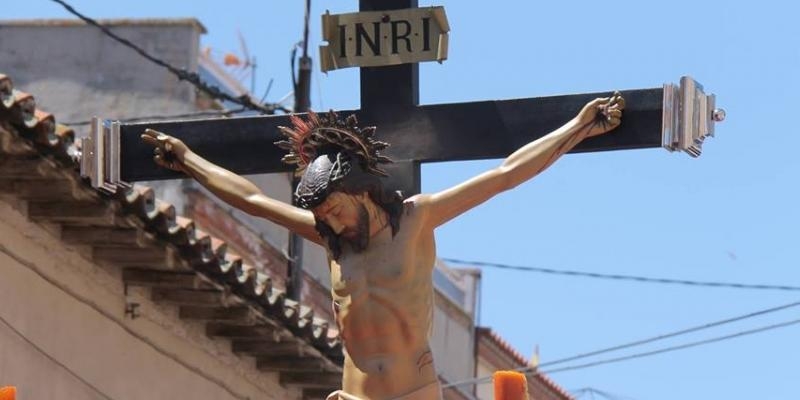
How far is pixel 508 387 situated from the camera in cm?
791

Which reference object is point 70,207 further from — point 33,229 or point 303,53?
point 303,53

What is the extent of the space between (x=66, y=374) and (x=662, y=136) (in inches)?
280

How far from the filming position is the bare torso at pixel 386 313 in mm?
7863

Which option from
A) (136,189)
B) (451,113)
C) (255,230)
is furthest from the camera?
(255,230)

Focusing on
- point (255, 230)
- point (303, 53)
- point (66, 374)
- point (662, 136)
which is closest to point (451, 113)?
point (662, 136)

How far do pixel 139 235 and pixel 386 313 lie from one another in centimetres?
629

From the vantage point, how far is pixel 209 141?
345 inches

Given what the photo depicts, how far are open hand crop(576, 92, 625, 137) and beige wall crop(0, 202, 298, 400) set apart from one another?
244 inches

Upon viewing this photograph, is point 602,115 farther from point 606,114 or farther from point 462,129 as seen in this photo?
point 462,129

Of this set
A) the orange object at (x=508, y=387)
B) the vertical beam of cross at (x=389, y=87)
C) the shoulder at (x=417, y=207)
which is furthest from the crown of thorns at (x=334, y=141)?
the orange object at (x=508, y=387)

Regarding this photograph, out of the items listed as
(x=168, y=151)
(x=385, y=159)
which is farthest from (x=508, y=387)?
(x=168, y=151)

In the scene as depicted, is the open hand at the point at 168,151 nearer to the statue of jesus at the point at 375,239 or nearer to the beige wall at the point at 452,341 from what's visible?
the statue of jesus at the point at 375,239

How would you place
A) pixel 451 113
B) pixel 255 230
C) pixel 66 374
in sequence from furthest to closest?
pixel 255 230
pixel 66 374
pixel 451 113

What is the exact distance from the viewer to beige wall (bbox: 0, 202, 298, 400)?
14.0m
